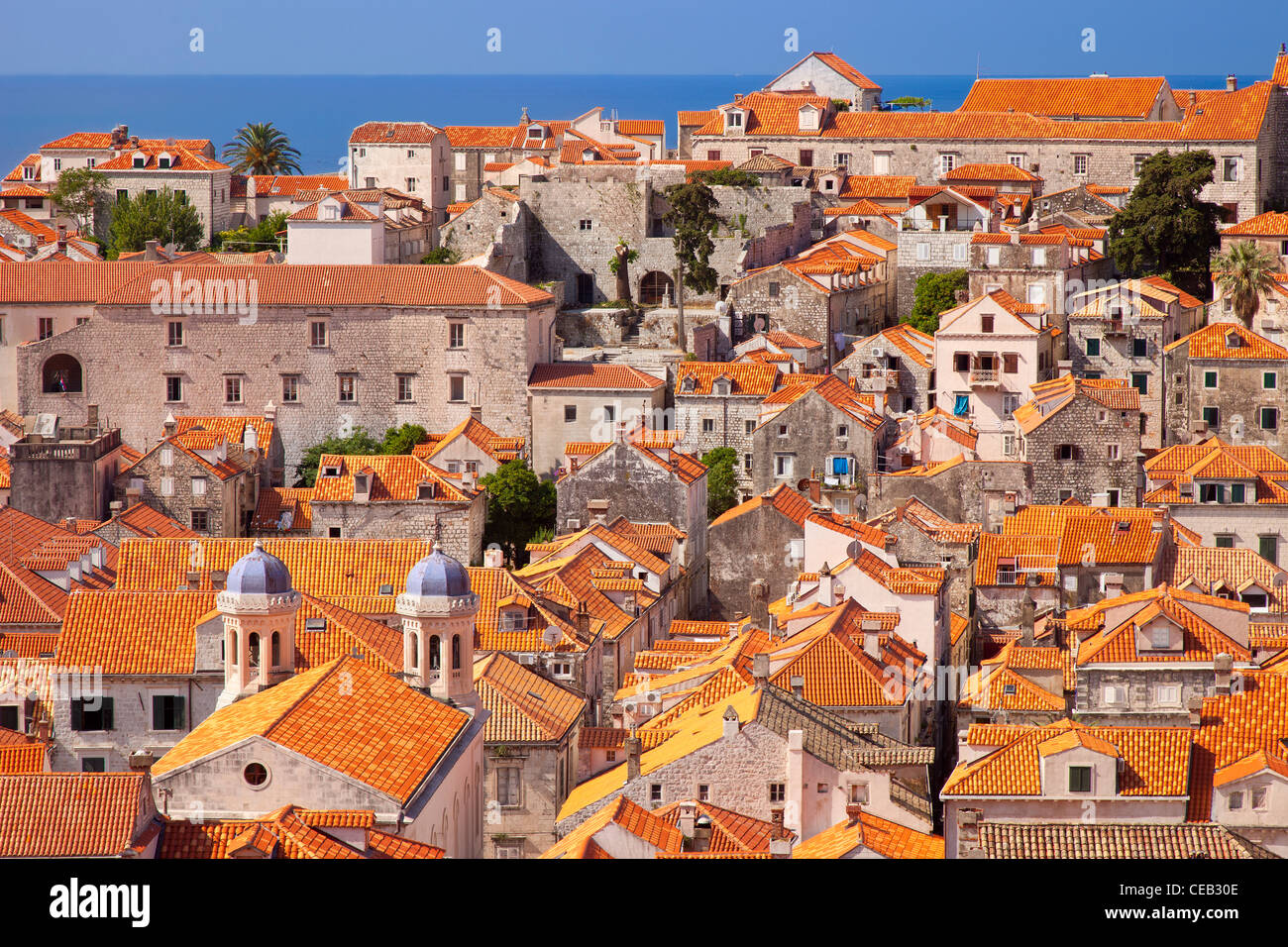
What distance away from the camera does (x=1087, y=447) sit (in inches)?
2039

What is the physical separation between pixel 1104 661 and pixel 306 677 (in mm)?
13683

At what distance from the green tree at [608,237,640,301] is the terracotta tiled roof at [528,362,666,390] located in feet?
29.5

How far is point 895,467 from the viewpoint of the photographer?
52.7 metres

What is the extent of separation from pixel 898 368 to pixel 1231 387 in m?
A: 8.46

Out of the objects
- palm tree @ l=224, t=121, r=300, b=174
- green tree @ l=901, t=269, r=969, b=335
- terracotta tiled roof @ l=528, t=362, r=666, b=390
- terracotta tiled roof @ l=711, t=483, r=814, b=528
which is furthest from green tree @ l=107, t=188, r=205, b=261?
terracotta tiled roof @ l=711, t=483, r=814, b=528

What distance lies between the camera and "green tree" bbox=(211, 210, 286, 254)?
69.6 metres

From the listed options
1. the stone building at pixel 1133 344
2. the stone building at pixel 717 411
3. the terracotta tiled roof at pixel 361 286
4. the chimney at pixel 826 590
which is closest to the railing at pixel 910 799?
the chimney at pixel 826 590

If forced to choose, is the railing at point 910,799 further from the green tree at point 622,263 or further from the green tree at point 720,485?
the green tree at point 622,263

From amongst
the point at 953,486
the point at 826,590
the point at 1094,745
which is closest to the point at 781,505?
the point at 953,486

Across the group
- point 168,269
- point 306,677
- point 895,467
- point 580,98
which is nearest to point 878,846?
point 306,677

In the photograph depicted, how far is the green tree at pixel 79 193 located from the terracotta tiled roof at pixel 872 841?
166ft

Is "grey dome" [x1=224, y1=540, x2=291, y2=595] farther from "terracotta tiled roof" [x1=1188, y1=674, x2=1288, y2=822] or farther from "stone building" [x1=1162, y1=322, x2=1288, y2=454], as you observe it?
"stone building" [x1=1162, y1=322, x2=1288, y2=454]

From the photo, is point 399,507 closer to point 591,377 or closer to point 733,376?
point 591,377
